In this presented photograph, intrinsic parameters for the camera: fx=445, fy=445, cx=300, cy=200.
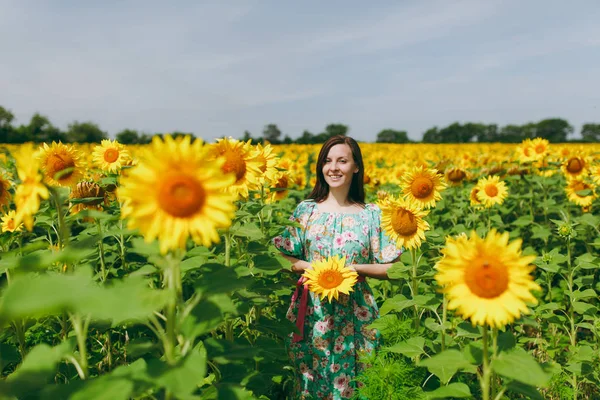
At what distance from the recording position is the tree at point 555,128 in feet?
145

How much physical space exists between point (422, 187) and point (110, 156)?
2.06 metres

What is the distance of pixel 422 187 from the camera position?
9.45 feet

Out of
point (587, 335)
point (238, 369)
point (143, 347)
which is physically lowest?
point (587, 335)

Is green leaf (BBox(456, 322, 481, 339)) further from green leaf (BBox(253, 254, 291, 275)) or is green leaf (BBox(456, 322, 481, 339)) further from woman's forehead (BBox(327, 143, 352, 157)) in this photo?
woman's forehead (BBox(327, 143, 352, 157))

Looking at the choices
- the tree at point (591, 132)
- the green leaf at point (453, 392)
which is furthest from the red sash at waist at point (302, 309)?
the tree at point (591, 132)

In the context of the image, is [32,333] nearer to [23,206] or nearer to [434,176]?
[23,206]

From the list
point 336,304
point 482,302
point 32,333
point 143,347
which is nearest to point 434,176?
point 336,304

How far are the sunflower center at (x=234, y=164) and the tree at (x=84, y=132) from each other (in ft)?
84.4

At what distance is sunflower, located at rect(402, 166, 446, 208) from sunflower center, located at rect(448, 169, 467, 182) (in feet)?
9.28

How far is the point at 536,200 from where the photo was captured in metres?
6.50

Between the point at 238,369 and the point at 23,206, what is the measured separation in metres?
0.92

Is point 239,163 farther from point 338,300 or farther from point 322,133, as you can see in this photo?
point 322,133

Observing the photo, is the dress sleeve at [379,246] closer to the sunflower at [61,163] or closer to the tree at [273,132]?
the sunflower at [61,163]

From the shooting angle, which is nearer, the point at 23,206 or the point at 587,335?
the point at 23,206
